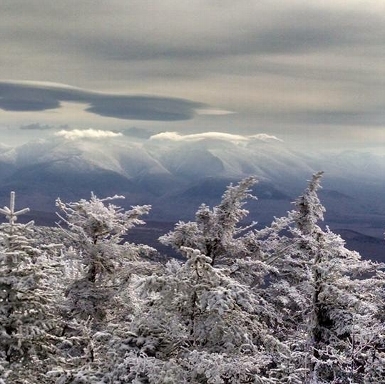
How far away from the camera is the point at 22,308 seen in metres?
12.6

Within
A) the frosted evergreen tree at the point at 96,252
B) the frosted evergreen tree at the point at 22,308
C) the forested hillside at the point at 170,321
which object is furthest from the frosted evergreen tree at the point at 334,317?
the frosted evergreen tree at the point at 22,308

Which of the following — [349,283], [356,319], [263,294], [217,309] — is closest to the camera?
[217,309]

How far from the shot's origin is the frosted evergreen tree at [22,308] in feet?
40.1

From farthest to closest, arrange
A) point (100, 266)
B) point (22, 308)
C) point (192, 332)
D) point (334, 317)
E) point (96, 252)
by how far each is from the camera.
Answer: point (100, 266) → point (96, 252) → point (334, 317) → point (22, 308) → point (192, 332)

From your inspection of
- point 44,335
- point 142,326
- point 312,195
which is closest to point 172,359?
point 142,326

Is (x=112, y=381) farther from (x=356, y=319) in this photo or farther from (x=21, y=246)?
(x=356, y=319)

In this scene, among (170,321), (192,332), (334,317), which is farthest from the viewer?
(334,317)

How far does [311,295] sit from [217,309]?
5.38 meters

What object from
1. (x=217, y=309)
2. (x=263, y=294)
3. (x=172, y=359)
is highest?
(x=217, y=309)

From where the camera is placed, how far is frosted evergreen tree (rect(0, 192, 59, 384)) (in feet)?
40.1

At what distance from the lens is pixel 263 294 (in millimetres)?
19359

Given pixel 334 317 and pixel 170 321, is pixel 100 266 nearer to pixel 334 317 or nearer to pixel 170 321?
pixel 170 321

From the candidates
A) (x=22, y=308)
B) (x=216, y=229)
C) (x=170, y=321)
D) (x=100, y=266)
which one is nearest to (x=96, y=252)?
(x=100, y=266)

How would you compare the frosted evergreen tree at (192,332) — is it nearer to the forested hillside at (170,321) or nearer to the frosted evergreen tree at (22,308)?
the forested hillside at (170,321)
